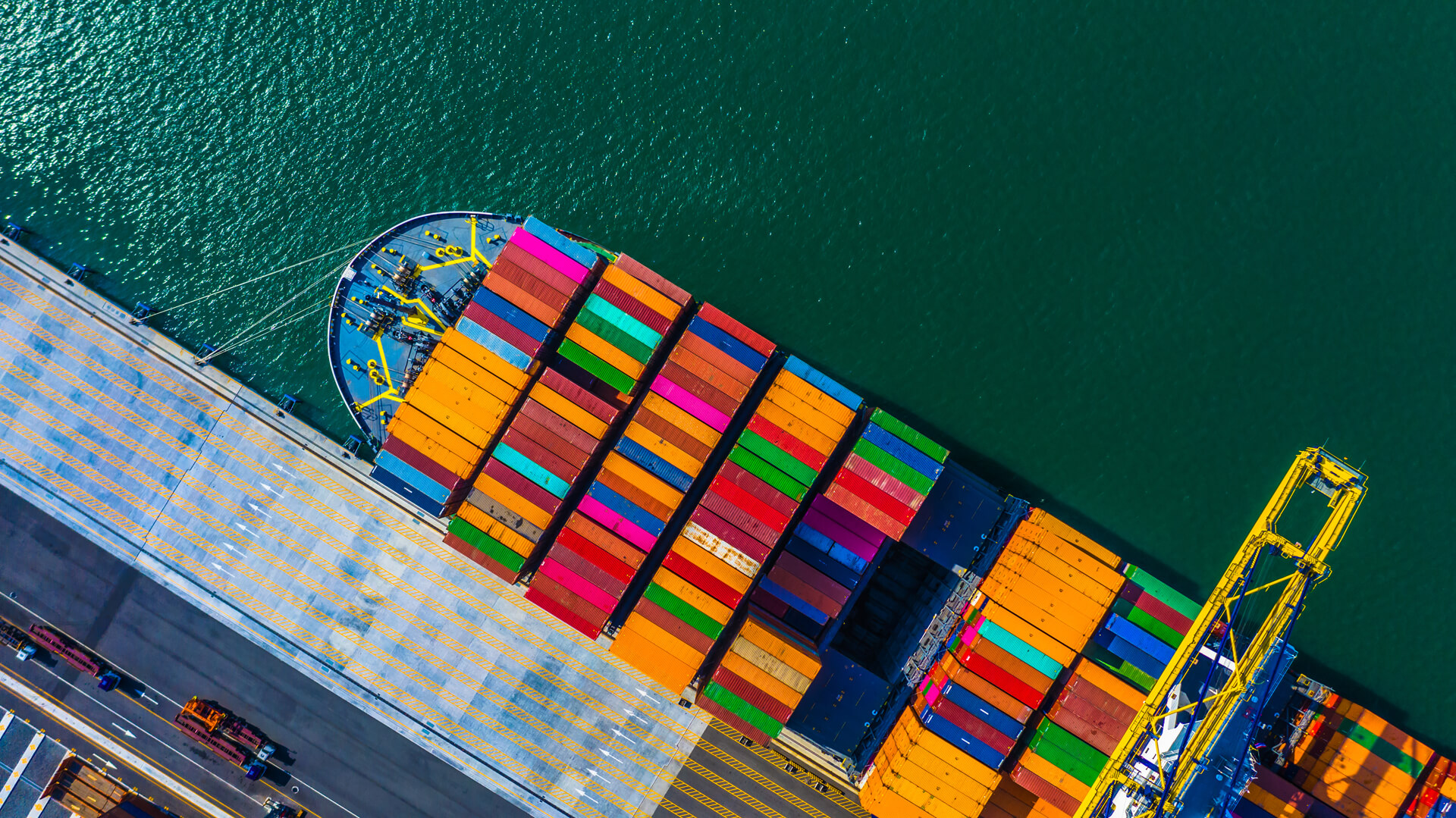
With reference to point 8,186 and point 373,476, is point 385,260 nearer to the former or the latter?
point 373,476

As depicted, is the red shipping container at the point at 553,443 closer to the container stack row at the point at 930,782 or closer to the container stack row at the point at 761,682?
the container stack row at the point at 761,682

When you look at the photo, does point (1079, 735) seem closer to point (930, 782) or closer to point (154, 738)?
point (930, 782)

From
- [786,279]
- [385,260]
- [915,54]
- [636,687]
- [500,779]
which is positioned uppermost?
[915,54]

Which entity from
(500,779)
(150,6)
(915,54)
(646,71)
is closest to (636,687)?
(500,779)

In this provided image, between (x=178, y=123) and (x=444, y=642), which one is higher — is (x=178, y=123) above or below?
above

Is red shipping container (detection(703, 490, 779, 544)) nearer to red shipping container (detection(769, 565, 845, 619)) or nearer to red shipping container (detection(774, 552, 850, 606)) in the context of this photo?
red shipping container (detection(774, 552, 850, 606))

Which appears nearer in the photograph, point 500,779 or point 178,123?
point 500,779
